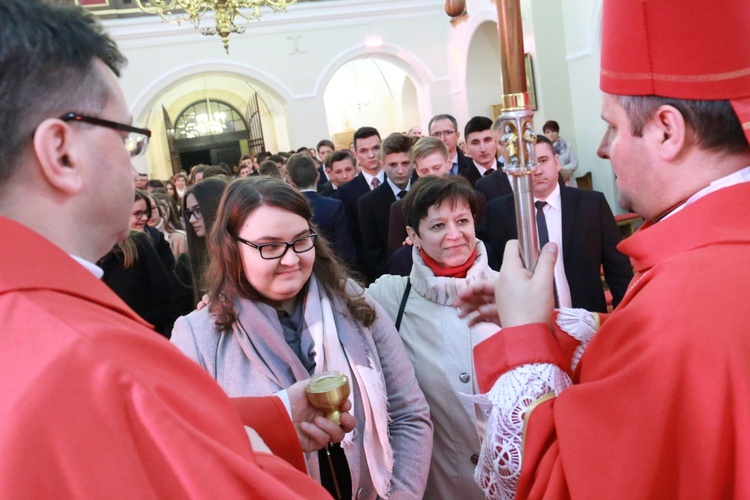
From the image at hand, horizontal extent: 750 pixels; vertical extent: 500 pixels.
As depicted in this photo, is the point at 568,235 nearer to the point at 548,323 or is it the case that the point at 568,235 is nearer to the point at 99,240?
the point at 548,323

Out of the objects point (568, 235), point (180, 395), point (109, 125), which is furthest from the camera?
point (568, 235)

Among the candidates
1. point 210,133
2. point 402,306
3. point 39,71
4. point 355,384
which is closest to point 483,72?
point 210,133

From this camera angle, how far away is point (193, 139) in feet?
69.6

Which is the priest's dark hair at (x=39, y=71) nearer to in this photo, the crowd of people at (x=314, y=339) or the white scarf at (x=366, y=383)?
the crowd of people at (x=314, y=339)

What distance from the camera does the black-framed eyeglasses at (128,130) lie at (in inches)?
39.6

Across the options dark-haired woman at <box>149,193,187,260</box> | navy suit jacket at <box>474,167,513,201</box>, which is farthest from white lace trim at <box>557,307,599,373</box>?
dark-haired woman at <box>149,193,187,260</box>

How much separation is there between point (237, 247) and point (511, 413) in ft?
3.83

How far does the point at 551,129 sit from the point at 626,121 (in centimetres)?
932

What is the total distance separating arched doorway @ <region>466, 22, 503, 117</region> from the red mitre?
1315 cm

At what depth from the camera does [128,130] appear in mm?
1118

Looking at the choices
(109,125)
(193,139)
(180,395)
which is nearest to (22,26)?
(109,125)

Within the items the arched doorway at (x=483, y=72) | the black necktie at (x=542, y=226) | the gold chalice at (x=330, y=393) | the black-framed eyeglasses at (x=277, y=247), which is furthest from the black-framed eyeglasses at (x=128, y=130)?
the arched doorway at (x=483, y=72)

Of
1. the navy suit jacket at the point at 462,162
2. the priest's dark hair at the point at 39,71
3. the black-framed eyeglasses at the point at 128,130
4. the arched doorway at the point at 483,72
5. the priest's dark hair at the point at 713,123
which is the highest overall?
the arched doorway at the point at 483,72

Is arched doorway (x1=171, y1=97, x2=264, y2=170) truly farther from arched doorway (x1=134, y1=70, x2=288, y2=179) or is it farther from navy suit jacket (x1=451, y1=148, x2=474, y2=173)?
navy suit jacket (x1=451, y1=148, x2=474, y2=173)
